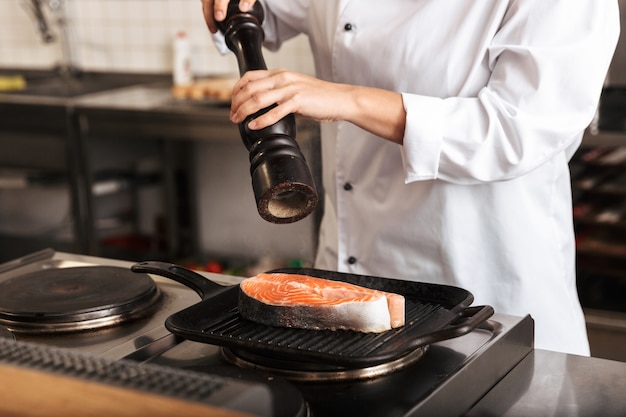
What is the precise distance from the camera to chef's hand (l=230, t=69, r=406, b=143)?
45.6 inches

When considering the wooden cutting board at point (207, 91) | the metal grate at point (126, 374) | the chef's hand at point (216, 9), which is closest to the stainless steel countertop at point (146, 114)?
the wooden cutting board at point (207, 91)

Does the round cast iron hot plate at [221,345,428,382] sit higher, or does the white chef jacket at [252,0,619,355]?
the white chef jacket at [252,0,619,355]

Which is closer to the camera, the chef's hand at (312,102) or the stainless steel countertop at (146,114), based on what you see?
the chef's hand at (312,102)

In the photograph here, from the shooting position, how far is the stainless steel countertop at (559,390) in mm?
943

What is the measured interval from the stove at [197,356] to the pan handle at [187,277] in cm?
3

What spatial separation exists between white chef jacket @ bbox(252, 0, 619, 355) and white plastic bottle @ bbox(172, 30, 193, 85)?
168 centimetres

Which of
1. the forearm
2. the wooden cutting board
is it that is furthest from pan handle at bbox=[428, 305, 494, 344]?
the wooden cutting board

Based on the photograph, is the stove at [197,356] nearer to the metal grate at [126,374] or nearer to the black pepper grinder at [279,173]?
the metal grate at [126,374]

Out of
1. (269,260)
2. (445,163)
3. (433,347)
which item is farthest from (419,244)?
(269,260)

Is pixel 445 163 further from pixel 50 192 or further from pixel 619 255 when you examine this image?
pixel 50 192

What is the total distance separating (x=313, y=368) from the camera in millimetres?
938

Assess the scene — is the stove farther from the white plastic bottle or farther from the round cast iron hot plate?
the white plastic bottle

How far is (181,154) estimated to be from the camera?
3.15 metres

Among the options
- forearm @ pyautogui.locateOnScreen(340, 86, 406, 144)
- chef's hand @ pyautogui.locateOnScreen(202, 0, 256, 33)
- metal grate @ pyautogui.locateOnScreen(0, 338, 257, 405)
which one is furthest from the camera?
chef's hand @ pyautogui.locateOnScreen(202, 0, 256, 33)
